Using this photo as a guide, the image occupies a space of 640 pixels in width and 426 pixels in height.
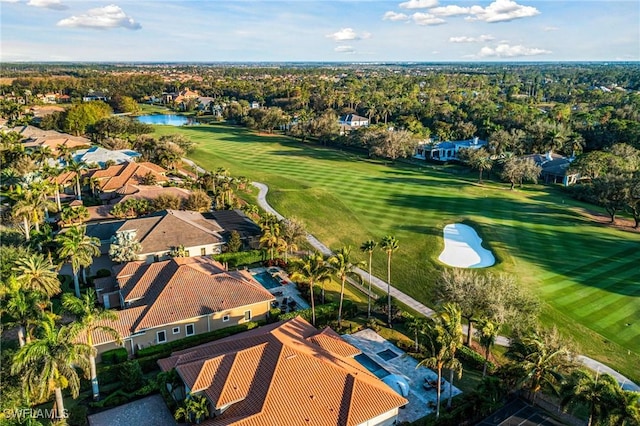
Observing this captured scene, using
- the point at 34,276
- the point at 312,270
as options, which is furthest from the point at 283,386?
the point at 34,276

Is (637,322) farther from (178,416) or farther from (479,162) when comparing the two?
(479,162)

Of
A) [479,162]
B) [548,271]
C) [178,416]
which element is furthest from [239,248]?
[479,162]

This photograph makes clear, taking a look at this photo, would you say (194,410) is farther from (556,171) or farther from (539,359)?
(556,171)

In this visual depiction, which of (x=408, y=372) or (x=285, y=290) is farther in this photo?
(x=285, y=290)

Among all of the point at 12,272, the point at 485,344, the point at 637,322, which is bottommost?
the point at 637,322

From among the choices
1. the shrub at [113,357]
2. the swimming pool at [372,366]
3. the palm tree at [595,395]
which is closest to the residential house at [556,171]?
the swimming pool at [372,366]

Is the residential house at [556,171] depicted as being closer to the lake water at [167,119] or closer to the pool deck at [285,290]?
the pool deck at [285,290]

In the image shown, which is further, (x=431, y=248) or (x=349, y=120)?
(x=349, y=120)
